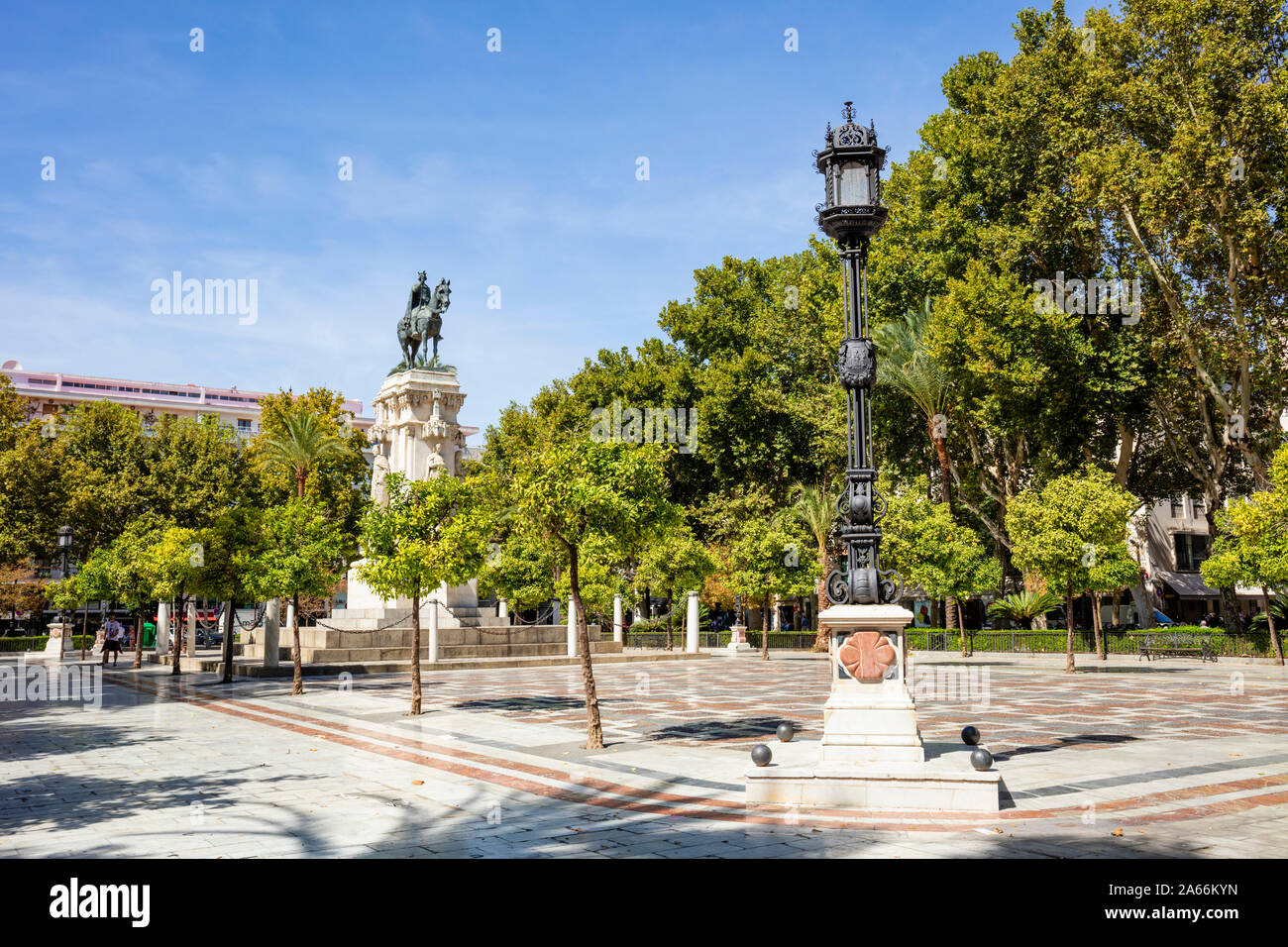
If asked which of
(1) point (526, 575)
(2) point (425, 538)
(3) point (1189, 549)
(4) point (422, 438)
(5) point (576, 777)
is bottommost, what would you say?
(5) point (576, 777)

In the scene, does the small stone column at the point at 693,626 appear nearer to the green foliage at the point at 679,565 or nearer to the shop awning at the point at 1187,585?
the green foliage at the point at 679,565

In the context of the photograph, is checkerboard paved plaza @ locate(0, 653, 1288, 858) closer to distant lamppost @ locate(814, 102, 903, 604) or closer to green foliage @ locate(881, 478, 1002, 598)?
distant lamppost @ locate(814, 102, 903, 604)

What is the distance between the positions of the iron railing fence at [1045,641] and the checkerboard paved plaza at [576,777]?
497 inches

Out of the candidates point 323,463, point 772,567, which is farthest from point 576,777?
point 323,463

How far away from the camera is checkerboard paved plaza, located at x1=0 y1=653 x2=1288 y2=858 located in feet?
24.0

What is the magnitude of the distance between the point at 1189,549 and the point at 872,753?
5769cm

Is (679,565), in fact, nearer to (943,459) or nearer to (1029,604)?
(943,459)

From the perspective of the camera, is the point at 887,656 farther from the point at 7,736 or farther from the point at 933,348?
the point at 933,348

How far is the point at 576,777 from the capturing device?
34.7 ft

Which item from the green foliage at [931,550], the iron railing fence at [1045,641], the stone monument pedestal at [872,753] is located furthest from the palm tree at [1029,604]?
the stone monument pedestal at [872,753]

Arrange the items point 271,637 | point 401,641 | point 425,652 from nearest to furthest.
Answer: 1. point 271,637
2. point 425,652
3. point 401,641

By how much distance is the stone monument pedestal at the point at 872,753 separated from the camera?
8211 mm

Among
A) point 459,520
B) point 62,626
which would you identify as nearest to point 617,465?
point 459,520

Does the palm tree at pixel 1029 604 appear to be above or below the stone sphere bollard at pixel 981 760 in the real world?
below
